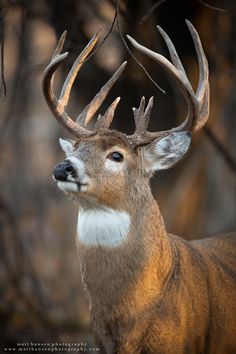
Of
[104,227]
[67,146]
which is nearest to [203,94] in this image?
[67,146]

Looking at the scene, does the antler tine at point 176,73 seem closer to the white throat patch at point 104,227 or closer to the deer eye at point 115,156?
the deer eye at point 115,156

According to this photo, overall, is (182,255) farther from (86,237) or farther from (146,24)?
(146,24)

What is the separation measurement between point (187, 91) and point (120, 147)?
0.63 m

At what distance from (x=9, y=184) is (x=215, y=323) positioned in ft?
24.1

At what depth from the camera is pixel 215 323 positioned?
247 inches

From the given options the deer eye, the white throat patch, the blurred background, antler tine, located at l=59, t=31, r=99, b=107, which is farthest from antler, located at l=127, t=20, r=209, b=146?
the blurred background

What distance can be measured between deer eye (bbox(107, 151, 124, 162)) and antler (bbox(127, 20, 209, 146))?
0.20m

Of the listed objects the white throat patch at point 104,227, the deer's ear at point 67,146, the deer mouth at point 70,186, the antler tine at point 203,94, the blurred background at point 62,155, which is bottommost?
the blurred background at point 62,155

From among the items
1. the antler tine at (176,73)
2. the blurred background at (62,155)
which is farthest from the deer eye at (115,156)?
the blurred background at (62,155)

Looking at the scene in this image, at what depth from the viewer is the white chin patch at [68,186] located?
5.75 m

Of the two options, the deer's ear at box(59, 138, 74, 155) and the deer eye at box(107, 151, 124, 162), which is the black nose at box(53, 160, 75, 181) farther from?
the deer's ear at box(59, 138, 74, 155)

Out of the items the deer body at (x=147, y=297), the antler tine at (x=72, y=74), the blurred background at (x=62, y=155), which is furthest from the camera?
the blurred background at (x=62, y=155)

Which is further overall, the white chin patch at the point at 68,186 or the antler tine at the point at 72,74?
the antler tine at the point at 72,74

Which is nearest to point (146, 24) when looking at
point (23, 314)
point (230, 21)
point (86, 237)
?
point (230, 21)
